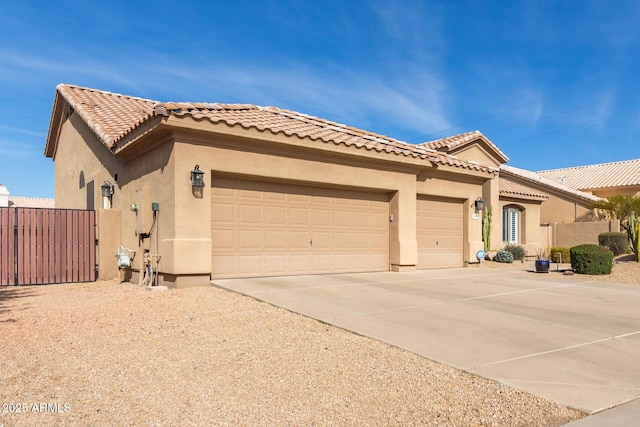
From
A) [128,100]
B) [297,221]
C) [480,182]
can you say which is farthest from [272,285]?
[128,100]

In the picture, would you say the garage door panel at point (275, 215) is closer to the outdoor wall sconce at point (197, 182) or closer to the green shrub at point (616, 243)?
the outdoor wall sconce at point (197, 182)

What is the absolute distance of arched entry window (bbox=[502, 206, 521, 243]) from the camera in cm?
2322

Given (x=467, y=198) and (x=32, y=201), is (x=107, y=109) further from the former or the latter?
(x=32, y=201)

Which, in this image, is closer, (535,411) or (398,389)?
(535,411)

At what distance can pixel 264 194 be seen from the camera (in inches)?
464

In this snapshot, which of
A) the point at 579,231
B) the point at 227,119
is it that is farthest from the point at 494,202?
the point at 227,119

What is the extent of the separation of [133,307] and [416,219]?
9453mm

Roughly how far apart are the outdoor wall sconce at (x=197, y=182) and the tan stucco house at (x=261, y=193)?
4 cm

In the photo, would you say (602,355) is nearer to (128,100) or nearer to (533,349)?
(533,349)

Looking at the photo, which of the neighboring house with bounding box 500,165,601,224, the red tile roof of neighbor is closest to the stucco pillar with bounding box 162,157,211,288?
the red tile roof of neighbor

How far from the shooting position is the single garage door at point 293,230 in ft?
36.7

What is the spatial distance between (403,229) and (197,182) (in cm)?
654

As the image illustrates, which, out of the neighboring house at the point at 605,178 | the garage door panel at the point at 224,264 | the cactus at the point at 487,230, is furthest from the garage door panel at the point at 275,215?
the neighboring house at the point at 605,178

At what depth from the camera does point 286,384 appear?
15.3ft
